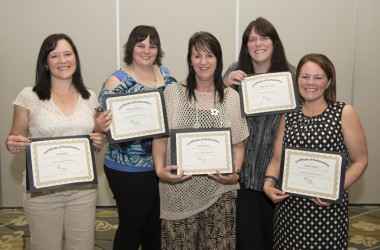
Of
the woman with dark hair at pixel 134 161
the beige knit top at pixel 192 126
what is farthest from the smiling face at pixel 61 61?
the beige knit top at pixel 192 126

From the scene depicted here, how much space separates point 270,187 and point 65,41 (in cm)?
149

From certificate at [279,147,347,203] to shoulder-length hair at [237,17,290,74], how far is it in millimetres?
667

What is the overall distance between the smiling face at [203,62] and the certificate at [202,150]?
35cm

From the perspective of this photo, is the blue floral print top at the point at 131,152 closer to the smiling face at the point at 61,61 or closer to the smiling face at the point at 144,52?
the smiling face at the point at 144,52

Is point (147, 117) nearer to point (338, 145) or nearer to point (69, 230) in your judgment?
point (69, 230)

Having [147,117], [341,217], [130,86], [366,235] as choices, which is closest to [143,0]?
[130,86]

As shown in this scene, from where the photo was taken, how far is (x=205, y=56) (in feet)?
6.96

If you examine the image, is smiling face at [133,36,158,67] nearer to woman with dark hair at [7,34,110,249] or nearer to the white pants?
woman with dark hair at [7,34,110,249]

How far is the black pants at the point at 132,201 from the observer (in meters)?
2.35

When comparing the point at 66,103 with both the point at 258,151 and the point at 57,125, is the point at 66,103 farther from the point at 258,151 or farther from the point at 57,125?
the point at 258,151

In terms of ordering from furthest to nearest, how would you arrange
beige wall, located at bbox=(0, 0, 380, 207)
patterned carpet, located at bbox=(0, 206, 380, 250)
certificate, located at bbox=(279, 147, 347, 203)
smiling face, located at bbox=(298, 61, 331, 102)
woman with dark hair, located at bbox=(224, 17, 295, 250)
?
beige wall, located at bbox=(0, 0, 380, 207), patterned carpet, located at bbox=(0, 206, 380, 250), woman with dark hair, located at bbox=(224, 17, 295, 250), smiling face, located at bbox=(298, 61, 331, 102), certificate, located at bbox=(279, 147, 347, 203)

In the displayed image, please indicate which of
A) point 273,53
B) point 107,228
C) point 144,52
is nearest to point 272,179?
point 273,53

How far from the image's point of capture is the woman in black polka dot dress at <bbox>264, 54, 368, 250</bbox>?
1.98 meters

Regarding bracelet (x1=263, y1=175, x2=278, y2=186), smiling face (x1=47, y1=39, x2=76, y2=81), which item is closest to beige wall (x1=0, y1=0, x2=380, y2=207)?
smiling face (x1=47, y1=39, x2=76, y2=81)
